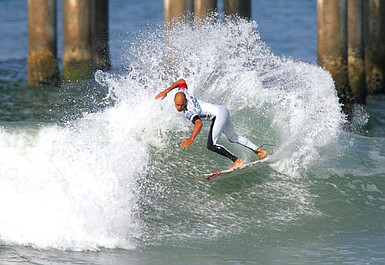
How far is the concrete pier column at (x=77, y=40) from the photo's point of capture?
20531 millimetres

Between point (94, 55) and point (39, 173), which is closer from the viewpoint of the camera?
point (39, 173)

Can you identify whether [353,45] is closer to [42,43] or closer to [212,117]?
[42,43]

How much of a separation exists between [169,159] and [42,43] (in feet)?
26.4

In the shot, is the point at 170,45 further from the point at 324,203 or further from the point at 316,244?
the point at 316,244

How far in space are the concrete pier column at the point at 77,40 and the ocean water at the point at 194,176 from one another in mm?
2958

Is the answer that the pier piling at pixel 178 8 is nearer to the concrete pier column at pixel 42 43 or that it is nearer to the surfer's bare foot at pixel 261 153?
the concrete pier column at pixel 42 43

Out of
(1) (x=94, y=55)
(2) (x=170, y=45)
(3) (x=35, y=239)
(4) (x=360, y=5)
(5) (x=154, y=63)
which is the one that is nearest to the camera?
(3) (x=35, y=239)

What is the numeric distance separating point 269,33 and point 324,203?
30179 millimetres

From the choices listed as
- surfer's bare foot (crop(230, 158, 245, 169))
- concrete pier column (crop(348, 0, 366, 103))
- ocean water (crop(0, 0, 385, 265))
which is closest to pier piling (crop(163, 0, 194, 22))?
ocean water (crop(0, 0, 385, 265))

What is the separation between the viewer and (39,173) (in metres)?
12.4

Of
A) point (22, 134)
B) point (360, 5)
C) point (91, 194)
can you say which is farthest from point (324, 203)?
point (360, 5)

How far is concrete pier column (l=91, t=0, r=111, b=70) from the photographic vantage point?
Answer: 22.1 m

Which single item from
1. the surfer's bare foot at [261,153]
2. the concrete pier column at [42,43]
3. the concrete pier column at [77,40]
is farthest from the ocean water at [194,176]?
the concrete pier column at [42,43]

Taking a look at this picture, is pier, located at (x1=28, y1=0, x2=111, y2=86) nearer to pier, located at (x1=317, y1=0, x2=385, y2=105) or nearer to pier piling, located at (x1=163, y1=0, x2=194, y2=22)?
pier piling, located at (x1=163, y1=0, x2=194, y2=22)
